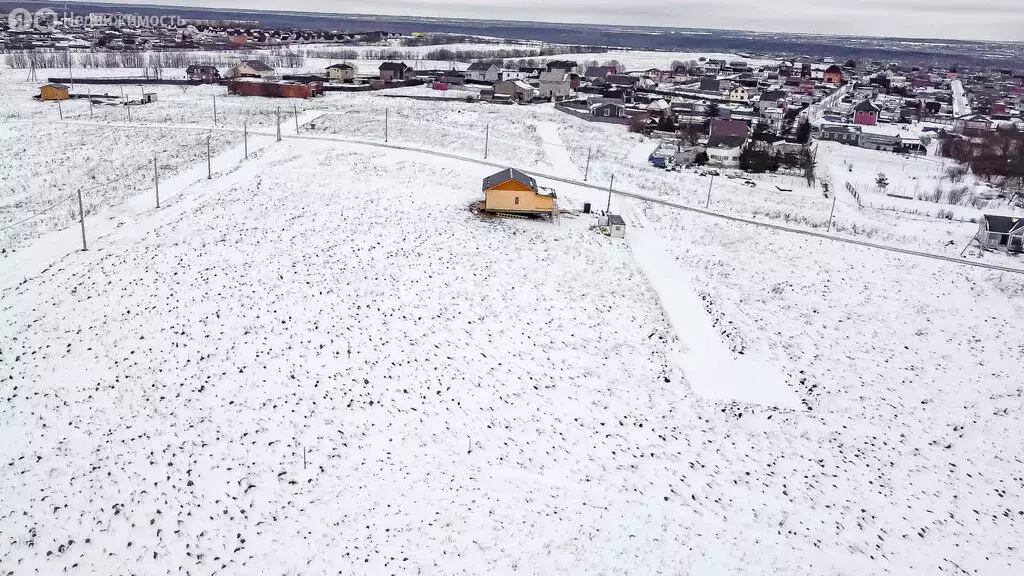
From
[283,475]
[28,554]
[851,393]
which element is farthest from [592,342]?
[28,554]

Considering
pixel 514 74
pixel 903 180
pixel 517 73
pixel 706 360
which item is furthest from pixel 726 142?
pixel 517 73

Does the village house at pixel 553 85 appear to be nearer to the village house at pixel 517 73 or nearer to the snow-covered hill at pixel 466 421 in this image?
the village house at pixel 517 73

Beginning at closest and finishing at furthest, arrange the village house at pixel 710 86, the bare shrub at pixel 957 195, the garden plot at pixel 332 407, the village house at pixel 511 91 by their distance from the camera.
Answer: the garden plot at pixel 332 407 → the bare shrub at pixel 957 195 → the village house at pixel 511 91 → the village house at pixel 710 86

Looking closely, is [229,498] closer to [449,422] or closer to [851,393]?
[449,422]

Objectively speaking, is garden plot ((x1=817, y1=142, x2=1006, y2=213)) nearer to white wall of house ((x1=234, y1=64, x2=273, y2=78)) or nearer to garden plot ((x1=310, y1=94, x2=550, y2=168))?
garden plot ((x1=310, y1=94, x2=550, y2=168))

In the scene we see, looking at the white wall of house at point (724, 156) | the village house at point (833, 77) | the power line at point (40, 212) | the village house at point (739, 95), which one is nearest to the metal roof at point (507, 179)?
the power line at point (40, 212)

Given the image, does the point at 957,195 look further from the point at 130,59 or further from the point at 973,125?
the point at 130,59

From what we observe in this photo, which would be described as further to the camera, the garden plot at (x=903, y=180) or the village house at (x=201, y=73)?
the village house at (x=201, y=73)
